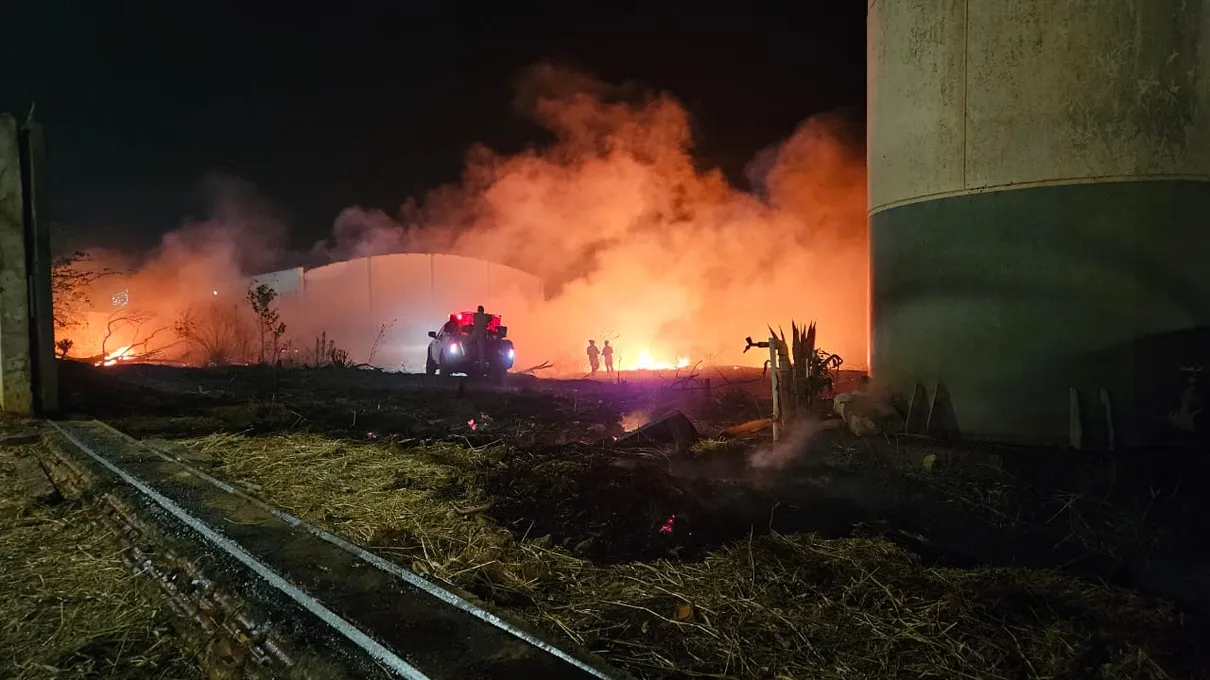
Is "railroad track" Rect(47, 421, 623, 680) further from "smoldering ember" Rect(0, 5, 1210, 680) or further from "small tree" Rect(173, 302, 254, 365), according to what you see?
"small tree" Rect(173, 302, 254, 365)

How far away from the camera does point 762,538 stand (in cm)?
433

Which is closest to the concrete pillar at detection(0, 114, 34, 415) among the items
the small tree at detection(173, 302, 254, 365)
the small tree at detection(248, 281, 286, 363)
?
the small tree at detection(248, 281, 286, 363)

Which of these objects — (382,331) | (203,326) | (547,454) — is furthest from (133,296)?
(547,454)

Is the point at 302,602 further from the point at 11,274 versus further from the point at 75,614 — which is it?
the point at 11,274

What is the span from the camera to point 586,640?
2.90 meters

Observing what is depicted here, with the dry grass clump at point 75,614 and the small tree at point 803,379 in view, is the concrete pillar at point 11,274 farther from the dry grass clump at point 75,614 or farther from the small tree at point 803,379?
the small tree at point 803,379

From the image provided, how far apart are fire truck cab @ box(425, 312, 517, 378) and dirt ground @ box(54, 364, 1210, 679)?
26.3ft

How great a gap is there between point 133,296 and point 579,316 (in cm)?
2111

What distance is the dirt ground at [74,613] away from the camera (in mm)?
2854

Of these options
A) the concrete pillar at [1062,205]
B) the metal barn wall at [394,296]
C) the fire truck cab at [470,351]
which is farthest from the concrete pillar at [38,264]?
the metal barn wall at [394,296]

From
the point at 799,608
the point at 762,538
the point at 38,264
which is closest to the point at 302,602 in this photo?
the point at 799,608

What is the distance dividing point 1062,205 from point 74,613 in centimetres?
716

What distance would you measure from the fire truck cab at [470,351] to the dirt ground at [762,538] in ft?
26.3

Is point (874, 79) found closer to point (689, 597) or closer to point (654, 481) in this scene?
point (654, 481)
